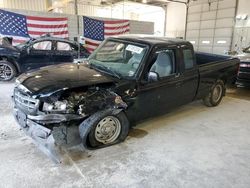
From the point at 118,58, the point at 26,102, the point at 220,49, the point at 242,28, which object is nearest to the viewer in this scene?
the point at 26,102

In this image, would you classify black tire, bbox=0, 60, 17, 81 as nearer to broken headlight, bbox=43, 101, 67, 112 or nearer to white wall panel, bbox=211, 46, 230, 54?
broken headlight, bbox=43, 101, 67, 112

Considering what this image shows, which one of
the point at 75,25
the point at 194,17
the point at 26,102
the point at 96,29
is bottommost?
the point at 26,102

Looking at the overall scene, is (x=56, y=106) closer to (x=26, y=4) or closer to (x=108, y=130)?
(x=108, y=130)

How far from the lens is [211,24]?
14789 mm

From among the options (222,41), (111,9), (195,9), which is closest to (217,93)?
(222,41)

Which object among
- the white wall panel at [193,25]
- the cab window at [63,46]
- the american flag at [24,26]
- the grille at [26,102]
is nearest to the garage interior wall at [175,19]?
the white wall panel at [193,25]

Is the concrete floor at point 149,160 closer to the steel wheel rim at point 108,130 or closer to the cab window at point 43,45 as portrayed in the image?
the steel wheel rim at point 108,130

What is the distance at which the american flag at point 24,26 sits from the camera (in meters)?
8.86

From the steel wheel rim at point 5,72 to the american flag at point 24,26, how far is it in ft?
9.83

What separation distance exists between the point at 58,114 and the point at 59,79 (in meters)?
0.51

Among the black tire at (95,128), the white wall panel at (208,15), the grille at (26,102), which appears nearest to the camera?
the grille at (26,102)

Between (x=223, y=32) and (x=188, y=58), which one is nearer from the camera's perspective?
(x=188, y=58)

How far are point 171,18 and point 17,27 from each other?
12523mm

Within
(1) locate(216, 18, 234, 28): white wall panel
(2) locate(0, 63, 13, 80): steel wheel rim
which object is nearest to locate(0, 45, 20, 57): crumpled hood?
(2) locate(0, 63, 13, 80): steel wheel rim
